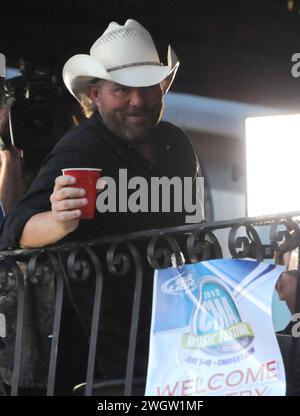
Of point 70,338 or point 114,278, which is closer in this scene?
point 114,278

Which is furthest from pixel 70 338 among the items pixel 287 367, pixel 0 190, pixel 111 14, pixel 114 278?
pixel 111 14

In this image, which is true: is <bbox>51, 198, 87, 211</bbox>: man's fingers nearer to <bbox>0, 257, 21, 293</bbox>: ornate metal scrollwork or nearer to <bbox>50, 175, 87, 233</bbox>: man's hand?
<bbox>50, 175, 87, 233</bbox>: man's hand

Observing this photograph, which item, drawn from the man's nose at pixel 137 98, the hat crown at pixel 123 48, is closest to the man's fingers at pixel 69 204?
the man's nose at pixel 137 98

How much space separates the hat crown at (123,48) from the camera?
12.5ft

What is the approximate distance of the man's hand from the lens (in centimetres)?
309

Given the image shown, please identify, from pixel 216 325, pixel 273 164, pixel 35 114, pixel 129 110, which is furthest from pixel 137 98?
pixel 273 164

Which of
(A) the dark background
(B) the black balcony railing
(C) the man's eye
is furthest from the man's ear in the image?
(A) the dark background

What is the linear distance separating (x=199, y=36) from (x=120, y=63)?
306 cm

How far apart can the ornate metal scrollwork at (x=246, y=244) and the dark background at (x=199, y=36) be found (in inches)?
121

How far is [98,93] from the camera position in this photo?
12.6 ft

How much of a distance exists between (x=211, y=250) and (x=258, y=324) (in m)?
0.32

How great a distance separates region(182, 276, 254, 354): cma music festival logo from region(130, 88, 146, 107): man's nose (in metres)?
0.90

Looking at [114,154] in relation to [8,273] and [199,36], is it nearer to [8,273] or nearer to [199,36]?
[8,273]

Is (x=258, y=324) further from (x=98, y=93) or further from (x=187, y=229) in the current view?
(x=98, y=93)
